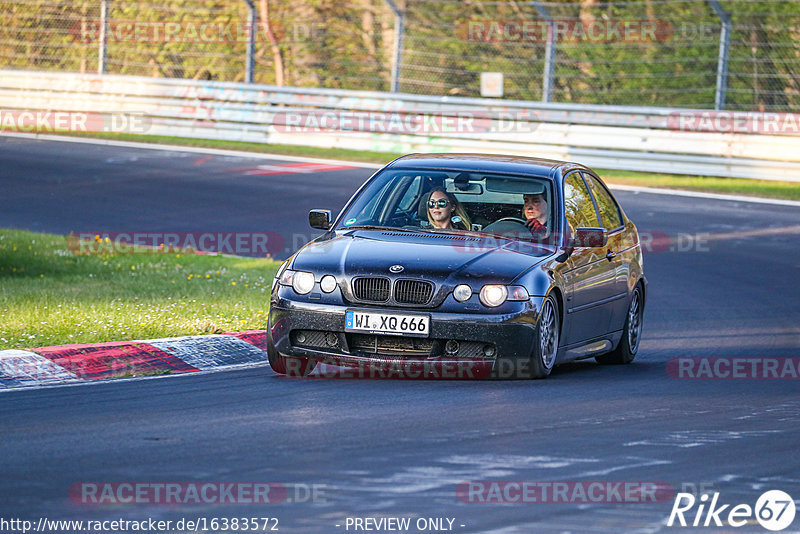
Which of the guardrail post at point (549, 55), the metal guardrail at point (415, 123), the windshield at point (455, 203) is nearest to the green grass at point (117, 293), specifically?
the windshield at point (455, 203)

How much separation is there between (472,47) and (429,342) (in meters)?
22.9

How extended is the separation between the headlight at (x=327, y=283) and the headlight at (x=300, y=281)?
7 centimetres

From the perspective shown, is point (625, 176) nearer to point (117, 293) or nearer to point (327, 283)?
point (117, 293)

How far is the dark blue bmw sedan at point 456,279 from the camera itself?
870 cm

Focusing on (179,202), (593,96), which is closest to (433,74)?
(593,96)

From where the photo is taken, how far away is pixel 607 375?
9.98 metres

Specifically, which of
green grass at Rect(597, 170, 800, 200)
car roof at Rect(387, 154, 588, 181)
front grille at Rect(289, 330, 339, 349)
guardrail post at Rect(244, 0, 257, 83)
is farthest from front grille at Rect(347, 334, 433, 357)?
guardrail post at Rect(244, 0, 257, 83)

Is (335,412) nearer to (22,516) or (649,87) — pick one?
(22,516)

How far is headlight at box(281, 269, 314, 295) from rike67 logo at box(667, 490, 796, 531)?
11.2 feet

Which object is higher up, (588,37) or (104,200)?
(588,37)

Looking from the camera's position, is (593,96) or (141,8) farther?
(141,8)

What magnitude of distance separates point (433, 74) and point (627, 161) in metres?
6.35

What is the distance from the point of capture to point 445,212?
9.91 meters

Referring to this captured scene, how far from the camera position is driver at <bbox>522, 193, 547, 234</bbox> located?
985 cm
